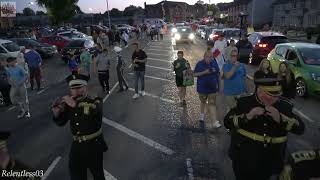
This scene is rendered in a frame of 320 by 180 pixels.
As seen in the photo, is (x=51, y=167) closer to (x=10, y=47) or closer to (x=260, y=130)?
(x=260, y=130)

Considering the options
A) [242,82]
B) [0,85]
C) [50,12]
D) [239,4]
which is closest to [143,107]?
[242,82]

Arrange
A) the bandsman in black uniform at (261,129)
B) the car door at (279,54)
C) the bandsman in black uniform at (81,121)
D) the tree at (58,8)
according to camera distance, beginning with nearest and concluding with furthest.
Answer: the bandsman in black uniform at (261,129)
the bandsman in black uniform at (81,121)
the car door at (279,54)
the tree at (58,8)

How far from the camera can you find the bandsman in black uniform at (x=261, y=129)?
4070mm

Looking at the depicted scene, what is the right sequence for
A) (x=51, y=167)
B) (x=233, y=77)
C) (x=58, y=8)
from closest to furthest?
(x=51, y=167), (x=233, y=77), (x=58, y=8)

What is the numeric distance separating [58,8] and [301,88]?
49.2 metres

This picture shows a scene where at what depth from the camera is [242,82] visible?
8.81 metres

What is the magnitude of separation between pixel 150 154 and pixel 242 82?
257cm

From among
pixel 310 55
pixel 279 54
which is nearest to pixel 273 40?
pixel 279 54

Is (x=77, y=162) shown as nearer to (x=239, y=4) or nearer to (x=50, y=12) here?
(x=50, y=12)

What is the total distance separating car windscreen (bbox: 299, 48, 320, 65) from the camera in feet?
41.6

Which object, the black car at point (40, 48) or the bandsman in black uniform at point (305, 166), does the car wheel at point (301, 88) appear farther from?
the black car at point (40, 48)

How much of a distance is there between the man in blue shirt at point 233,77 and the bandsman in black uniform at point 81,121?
162 inches

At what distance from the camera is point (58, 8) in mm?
56594

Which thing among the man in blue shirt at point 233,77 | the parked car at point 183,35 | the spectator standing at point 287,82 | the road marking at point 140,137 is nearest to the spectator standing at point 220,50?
the road marking at point 140,137
